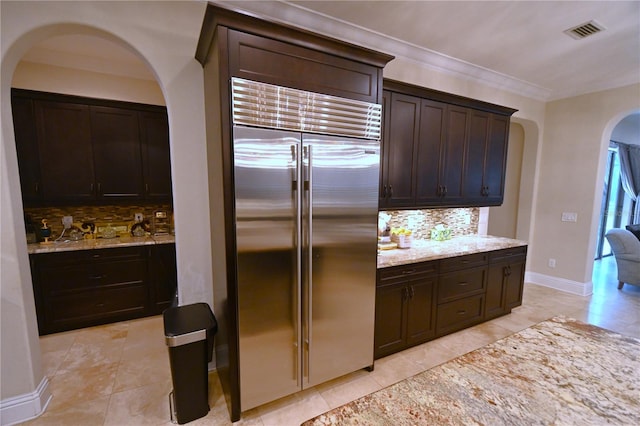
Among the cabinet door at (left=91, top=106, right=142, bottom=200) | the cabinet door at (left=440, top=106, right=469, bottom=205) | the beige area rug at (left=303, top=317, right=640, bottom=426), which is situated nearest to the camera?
the beige area rug at (left=303, top=317, right=640, bottom=426)

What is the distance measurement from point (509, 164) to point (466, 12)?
3.33 metres

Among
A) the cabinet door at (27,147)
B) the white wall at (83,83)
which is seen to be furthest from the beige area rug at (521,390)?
the white wall at (83,83)

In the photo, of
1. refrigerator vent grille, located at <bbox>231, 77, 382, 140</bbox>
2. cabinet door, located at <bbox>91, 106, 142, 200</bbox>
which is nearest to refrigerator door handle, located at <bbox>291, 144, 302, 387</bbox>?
refrigerator vent grille, located at <bbox>231, 77, 382, 140</bbox>

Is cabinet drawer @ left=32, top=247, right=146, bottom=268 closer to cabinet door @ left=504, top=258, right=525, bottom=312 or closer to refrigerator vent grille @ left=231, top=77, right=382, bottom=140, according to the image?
refrigerator vent grille @ left=231, top=77, right=382, bottom=140

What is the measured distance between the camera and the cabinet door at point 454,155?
9.78 feet

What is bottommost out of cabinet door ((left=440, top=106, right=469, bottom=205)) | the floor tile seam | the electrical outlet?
the floor tile seam

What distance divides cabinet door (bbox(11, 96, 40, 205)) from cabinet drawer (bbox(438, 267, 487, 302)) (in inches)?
171

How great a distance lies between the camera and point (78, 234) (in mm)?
3254

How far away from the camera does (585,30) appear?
2572 millimetres

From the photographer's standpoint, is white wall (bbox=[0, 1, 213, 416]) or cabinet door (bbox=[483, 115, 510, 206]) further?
cabinet door (bbox=[483, 115, 510, 206])

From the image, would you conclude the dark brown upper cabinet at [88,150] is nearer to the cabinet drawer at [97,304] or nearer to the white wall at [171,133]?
the cabinet drawer at [97,304]

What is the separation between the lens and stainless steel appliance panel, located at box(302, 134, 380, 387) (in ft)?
6.17

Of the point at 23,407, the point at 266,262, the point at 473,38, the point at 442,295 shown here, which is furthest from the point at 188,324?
the point at 473,38

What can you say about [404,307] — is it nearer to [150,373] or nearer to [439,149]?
[439,149]
